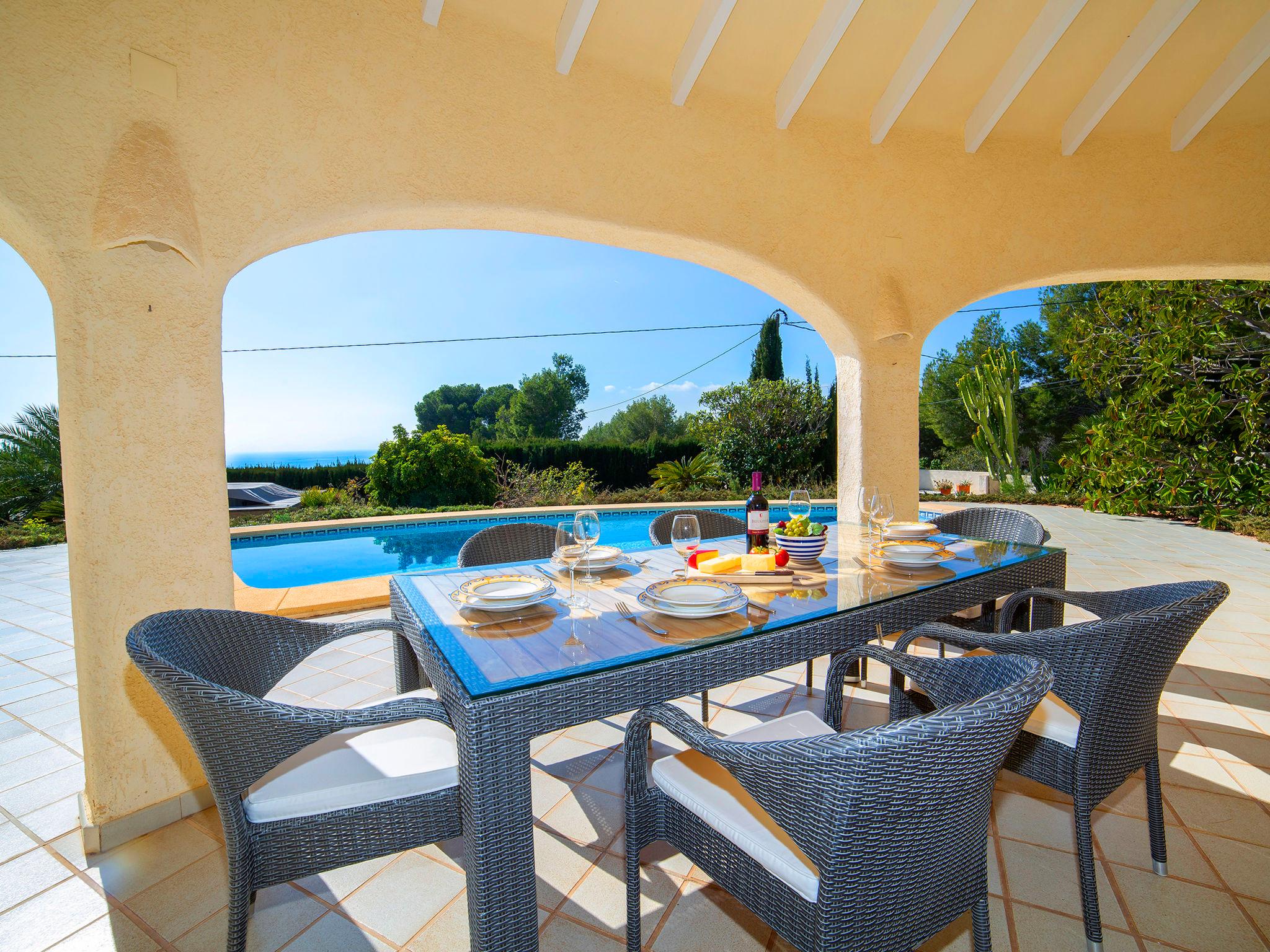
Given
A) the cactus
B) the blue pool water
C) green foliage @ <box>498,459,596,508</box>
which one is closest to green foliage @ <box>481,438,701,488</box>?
green foliage @ <box>498,459,596,508</box>

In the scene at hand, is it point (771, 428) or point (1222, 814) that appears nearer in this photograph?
point (1222, 814)

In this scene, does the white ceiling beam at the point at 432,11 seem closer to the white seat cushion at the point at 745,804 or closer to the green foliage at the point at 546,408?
the white seat cushion at the point at 745,804

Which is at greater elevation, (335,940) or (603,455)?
(603,455)

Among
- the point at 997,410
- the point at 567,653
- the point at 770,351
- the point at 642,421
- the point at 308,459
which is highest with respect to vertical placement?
the point at 770,351

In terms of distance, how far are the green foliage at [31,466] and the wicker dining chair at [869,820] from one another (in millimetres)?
10150

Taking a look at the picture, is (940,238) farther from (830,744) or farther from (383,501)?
(383,501)

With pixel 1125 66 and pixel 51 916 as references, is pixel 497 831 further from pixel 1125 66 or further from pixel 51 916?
pixel 1125 66

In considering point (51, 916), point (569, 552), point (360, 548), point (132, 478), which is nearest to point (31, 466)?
point (360, 548)

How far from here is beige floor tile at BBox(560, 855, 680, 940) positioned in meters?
1.47

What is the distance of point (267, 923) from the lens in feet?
4.87

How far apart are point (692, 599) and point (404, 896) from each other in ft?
3.43

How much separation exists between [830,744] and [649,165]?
2626 mm

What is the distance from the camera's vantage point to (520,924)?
1.11 meters

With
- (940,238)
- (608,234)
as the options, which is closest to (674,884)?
(608,234)
